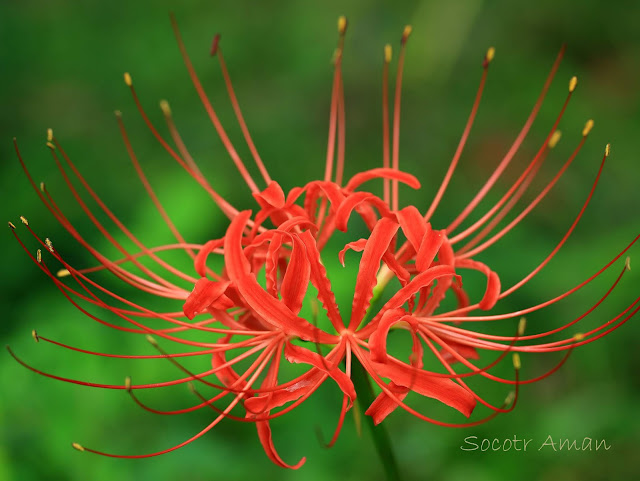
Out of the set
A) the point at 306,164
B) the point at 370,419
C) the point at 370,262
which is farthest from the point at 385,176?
the point at 306,164

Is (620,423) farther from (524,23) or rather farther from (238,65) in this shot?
(238,65)

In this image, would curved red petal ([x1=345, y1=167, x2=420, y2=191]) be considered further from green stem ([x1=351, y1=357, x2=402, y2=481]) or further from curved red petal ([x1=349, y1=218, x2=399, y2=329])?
green stem ([x1=351, y1=357, x2=402, y2=481])

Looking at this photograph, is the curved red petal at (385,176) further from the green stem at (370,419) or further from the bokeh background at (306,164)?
the bokeh background at (306,164)

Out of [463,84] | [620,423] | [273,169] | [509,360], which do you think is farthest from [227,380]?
[463,84]

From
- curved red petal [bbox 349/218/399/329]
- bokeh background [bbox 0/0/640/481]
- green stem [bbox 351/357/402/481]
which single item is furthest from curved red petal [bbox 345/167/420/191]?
bokeh background [bbox 0/0/640/481]

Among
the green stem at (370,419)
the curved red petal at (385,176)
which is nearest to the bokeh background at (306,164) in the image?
the green stem at (370,419)
